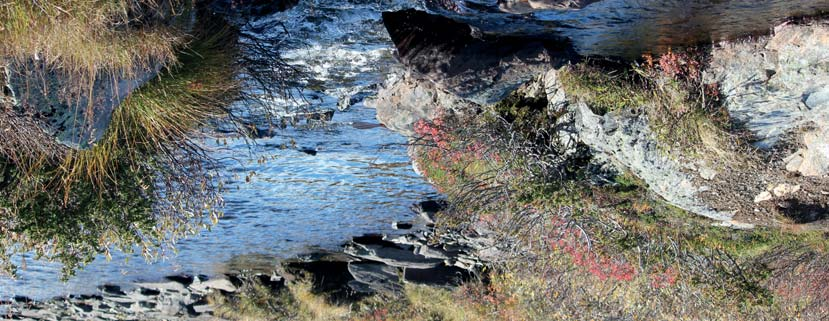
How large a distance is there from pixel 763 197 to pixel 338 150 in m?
5.08

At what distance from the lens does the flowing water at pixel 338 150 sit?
4082mm

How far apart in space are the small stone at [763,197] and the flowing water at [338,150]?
6.12 ft

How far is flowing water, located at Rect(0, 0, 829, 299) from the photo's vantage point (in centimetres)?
408

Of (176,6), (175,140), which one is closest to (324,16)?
(176,6)

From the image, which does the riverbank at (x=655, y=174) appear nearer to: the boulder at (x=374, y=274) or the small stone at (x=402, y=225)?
the small stone at (x=402, y=225)

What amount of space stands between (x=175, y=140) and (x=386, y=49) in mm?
2128

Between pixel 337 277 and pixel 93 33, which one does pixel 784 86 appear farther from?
pixel 337 277

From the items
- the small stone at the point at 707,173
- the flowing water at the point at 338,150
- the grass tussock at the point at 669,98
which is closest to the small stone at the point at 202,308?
the flowing water at the point at 338,150

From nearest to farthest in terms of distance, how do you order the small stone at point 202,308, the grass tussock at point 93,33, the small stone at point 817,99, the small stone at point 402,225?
the grass tussock at point 93,33
the small stone at point 817,99
the small stone at point 402,225
the small stone at point 202,308

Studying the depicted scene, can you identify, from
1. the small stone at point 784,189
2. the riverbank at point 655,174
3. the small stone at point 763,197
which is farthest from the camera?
the small stone at point 763,197

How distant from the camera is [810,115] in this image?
430 centimetres

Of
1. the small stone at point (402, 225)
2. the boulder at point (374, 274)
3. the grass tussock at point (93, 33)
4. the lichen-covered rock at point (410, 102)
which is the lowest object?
the boulder at point (374, 274)

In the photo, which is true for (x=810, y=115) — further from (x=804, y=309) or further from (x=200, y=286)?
(x=200, y=286)

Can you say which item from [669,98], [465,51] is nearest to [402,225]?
[465,51]
